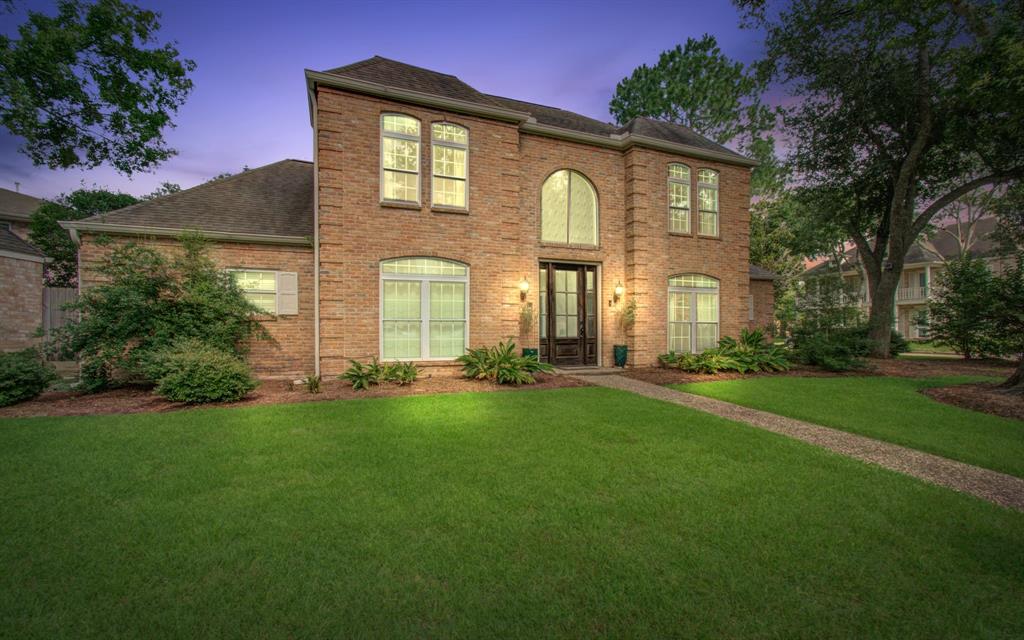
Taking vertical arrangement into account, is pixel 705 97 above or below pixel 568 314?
above

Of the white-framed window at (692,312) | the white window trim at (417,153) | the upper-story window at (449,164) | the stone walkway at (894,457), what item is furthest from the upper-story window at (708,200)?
the white window trim at (417,153)

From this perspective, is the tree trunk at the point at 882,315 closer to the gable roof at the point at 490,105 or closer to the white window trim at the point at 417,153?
the gable roof at the point at 490,105

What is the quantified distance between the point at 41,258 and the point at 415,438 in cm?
2035

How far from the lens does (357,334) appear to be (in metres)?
9.42

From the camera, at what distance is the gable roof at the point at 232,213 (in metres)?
9.46

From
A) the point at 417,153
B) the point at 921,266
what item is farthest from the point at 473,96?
the point at 921,266

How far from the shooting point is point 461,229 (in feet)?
33.6

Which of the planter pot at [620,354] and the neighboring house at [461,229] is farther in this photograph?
the planter pot at [620,354]

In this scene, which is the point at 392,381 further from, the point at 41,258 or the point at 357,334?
the point at 41,258

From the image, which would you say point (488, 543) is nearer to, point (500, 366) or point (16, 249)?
point (500, 366)

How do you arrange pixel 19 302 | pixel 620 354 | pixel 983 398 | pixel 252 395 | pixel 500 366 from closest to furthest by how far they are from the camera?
pixel 983 398 < pixel 252 395 < pixel 500 366 < pixel 620 354 < pixel 19 302

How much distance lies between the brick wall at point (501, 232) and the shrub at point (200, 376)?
186cm

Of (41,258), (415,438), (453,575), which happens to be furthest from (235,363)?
(41,258)

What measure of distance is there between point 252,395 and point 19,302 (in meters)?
14.9
